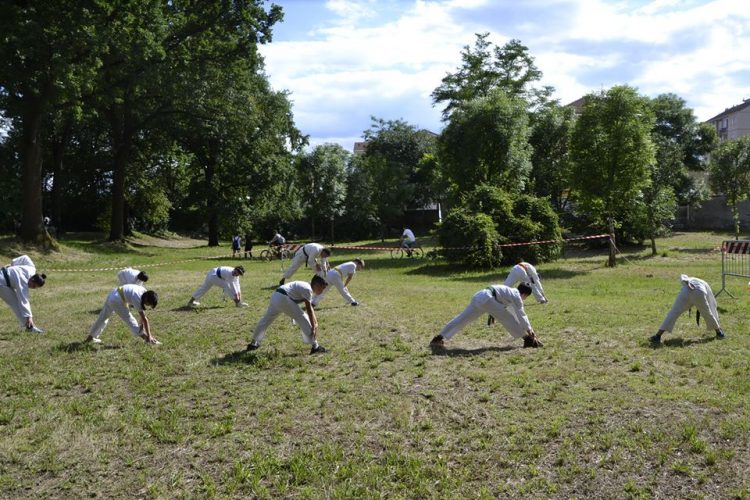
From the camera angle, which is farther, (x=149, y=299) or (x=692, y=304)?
(x=692, y=304)

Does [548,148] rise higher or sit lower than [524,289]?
higher

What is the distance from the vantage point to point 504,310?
35.6 feet

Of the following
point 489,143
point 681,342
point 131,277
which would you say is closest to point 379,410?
point 681,342

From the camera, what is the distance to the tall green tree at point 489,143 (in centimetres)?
3234

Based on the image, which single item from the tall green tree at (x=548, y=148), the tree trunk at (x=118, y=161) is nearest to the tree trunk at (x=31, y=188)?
the tree trunk at (x=118, y=161)

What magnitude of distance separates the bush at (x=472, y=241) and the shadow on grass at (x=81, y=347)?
17.0 m

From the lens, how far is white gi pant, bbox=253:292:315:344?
10.5 metres

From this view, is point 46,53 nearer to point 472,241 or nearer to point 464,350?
point 472,241

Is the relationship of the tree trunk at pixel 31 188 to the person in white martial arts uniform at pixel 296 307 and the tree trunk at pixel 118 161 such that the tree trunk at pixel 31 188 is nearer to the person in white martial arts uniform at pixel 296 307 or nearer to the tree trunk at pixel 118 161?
the tree trunk at pixel 118 161

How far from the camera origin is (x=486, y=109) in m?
32.2

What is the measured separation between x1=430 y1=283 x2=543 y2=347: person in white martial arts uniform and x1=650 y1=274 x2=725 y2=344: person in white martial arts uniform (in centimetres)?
220

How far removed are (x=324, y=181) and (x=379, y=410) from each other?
46.0 metres

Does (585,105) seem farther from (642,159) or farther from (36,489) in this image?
(36,489)

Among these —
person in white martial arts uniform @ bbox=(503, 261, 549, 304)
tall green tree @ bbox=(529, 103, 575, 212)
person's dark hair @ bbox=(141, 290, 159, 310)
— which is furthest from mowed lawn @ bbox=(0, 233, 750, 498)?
tall green tree @ bbox=(529, 103, 575, 212)
